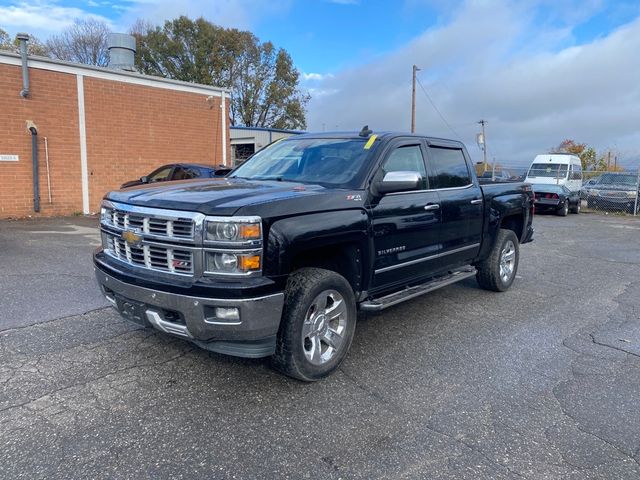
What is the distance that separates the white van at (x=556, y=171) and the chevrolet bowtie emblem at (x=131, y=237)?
60.7 ft

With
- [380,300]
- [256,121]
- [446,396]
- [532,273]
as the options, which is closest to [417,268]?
[380,300]

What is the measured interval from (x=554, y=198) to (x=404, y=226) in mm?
15365

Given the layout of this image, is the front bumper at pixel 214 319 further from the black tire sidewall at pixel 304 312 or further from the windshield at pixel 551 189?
the windshield at pixel 551 189

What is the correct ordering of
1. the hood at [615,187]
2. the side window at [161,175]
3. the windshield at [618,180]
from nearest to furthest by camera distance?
the side window at [161,175] < the hood at [615,187] < the windshield at [618,180]

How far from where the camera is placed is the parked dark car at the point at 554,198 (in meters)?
17.6

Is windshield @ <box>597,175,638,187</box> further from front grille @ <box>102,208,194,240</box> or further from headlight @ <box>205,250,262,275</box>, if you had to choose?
front grille @ <box>102,208,194,240</box>

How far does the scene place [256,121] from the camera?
42.5 meters

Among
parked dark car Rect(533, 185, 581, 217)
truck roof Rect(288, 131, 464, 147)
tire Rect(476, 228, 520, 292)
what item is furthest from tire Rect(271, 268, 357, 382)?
parked dark car Rect(533, 185, 581, 217)

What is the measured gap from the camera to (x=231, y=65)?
1565 inches

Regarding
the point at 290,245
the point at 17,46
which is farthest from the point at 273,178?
the point at 17,46

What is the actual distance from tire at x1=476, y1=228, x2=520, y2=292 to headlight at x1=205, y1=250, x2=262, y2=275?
3.97 metres

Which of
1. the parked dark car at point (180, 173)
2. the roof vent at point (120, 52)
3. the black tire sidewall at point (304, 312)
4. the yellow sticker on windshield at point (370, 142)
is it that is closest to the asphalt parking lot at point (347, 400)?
the black tire sidewall at point (304, 312)

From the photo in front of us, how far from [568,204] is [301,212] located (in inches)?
704

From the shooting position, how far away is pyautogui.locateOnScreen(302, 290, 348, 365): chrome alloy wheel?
3641mm
